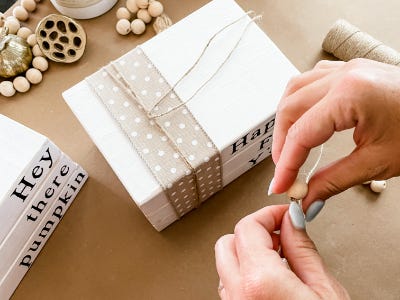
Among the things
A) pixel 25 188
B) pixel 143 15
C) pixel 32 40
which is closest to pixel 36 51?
pixel 32 40

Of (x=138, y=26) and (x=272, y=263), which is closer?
(x=272, y=263)

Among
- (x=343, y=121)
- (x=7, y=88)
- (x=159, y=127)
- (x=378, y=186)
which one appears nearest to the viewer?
(x=343, y=121)

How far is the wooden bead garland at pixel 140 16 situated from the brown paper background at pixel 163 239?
22 cm

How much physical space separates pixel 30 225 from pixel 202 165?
12.4 inches

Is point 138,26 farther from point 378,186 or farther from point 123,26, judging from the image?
point 378,186

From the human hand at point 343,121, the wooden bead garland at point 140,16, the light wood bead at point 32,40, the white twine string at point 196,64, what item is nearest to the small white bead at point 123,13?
the wooden bead garland at point 140,16

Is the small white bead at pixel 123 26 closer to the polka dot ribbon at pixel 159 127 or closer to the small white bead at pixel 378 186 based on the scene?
the polka dot ribbon at pixel 159 127

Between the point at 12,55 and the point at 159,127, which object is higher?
the point at 12,55

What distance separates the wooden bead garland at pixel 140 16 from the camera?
895 millimetres

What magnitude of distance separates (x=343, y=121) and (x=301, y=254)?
16 centimetres

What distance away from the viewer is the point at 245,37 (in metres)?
0.68

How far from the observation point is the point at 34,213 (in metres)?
0.69

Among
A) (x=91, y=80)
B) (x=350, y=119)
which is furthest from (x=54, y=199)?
(x=350, y=119)

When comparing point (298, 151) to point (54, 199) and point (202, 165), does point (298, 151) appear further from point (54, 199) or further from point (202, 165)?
point (54, 199)
